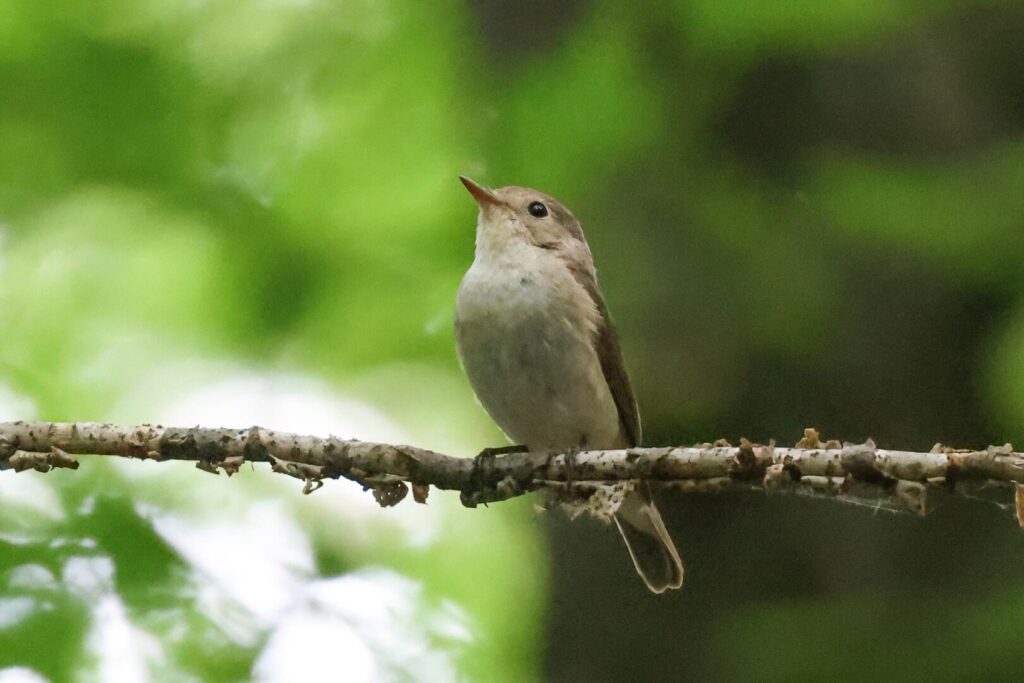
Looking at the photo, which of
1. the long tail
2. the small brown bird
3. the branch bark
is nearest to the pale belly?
the small brown bird

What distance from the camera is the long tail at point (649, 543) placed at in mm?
3900

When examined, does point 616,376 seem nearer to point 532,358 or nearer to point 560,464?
point 532,358

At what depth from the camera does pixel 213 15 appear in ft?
17.6

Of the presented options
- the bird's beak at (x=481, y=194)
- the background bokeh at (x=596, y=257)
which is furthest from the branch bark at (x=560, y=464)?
the bird's beak at (x=481, y=194)

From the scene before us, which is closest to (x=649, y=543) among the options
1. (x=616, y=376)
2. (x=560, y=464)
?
(x=616, y=376)

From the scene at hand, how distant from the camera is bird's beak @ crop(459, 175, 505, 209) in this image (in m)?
4.62

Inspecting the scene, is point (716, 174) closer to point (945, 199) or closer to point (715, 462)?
point (945, 199)

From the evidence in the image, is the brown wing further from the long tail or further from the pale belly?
the long tail

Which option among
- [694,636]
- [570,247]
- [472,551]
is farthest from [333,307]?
[694,636]

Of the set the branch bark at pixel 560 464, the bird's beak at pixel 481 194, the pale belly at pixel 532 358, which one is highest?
the bird's beak at pixel 481 194

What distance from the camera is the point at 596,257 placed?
4344 millimetres

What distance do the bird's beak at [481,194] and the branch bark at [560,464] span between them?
1.62 m

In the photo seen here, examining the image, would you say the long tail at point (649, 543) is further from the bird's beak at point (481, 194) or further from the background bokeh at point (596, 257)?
the bird's beak at point (481, 194)

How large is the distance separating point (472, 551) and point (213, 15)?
313 centimetres
